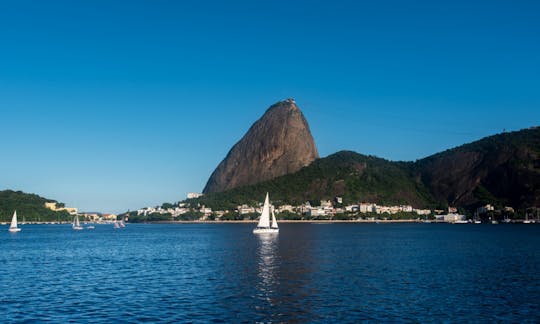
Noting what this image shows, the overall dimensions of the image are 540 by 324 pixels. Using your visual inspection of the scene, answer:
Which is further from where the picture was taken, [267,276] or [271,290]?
[267,276]

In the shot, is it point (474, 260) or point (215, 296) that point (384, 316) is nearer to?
point (215, 296)

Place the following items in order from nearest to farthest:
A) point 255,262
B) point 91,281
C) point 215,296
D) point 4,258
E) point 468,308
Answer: point 468,308 < point 215,296 < point 91,281 < point 255,262 < point 4,258

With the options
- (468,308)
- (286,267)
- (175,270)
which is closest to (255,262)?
(286,267)

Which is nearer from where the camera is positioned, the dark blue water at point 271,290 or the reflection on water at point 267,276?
the dark blue water at point 271,290

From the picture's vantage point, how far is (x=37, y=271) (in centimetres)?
4491

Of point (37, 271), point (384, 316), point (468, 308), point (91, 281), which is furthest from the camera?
point (37, 271)

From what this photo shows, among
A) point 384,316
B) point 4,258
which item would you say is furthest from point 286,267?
point 4,258

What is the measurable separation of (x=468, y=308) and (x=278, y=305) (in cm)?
993

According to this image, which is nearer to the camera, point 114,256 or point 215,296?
point 215,296

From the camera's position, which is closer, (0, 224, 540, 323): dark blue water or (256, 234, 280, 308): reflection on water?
(0, 224, 540, 323): dark blue water

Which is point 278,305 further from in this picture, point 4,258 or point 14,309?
point 4,258

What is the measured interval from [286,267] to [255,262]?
5462 mm

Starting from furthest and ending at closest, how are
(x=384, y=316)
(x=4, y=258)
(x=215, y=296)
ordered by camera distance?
(x=4, y=258), (x=215, y=296), (x=384, y=316)

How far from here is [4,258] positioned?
58.8m
